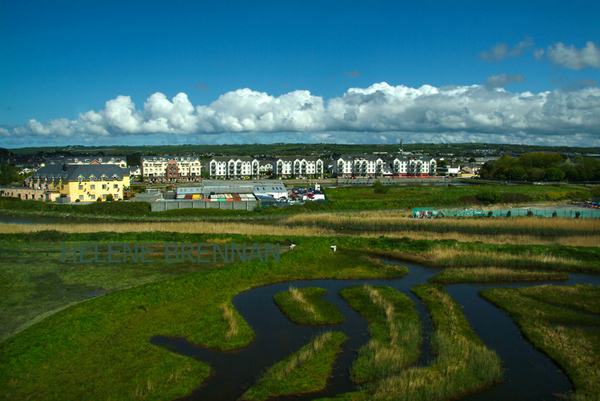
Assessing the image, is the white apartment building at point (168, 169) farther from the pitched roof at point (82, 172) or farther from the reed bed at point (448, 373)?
the reed bed at point (448, 373)

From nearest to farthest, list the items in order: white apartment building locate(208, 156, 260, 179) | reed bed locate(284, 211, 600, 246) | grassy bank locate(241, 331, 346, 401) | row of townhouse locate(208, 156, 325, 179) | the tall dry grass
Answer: grassy bank locate(241, 331, 346, 401)
the tall dry grass
reed bed locate(284, 211, 600, 246)
white apartment building locate(208, 156, 260, 179)
row of townhouse locate(208, 156, 325, 179)

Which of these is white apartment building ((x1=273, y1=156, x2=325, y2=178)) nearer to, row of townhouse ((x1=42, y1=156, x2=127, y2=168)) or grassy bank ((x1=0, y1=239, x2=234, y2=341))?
row of townhouse ((x1=42, y1=156, x2=127, y2=168))

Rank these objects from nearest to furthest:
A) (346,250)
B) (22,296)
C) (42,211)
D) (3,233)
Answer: (22,296) < (346,250) < (3,233) < (42,211)

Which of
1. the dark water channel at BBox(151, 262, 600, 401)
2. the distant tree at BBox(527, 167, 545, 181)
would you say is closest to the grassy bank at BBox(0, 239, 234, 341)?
the dark water channel at BBox(151, 262, 600, 401)

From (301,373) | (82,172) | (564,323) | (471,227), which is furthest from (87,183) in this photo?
(564,323)

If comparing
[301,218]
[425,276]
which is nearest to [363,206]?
[301,218]

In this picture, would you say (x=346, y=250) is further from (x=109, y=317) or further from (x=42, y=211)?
(x=42, y=211)
